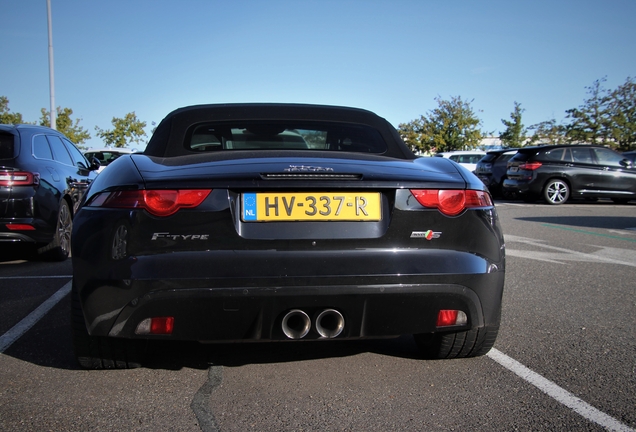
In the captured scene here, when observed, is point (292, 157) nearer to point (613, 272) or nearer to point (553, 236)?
point (613, 272)

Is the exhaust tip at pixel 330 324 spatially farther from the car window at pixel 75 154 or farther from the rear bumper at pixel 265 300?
the car window at pixel 75 154

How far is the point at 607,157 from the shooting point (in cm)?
1752

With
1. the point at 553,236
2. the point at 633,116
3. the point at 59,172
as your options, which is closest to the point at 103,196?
the point at 59,172

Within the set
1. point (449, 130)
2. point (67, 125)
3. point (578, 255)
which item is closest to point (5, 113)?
point (67, 125)

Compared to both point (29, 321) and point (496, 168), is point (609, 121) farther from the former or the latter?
point (29, 321)

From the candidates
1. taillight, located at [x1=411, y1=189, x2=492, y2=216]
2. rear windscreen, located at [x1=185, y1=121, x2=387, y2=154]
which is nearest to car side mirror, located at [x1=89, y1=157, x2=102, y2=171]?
rear windscreen, located at [x1=185, y1=121, x2=387, y2=154]

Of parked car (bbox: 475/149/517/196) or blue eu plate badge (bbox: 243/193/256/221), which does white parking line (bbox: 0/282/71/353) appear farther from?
parked car (bbox: 475/149/517/196)

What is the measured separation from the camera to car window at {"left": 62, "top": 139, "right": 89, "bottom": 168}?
8781 mm

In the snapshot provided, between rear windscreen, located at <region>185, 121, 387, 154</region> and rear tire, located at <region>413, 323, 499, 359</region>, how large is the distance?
1.26 m

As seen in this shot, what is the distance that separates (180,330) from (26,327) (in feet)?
6.71

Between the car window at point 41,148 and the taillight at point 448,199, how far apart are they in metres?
5.58

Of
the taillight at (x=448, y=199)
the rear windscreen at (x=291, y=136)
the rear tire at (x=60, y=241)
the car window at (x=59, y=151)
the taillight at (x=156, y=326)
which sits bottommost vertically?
the rear tire at (x=60, y=241)

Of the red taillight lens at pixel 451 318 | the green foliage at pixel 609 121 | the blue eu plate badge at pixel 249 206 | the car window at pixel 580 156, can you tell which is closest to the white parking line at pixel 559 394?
the red taillight lens at pixel 451 318

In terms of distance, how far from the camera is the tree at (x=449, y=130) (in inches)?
2165
